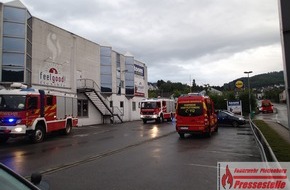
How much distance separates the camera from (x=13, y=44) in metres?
26.0

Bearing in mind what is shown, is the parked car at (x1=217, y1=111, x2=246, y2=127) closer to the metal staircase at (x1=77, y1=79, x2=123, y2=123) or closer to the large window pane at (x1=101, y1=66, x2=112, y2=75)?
the metal staircase at (x1=77, y1=79, x2=123, y2=123)

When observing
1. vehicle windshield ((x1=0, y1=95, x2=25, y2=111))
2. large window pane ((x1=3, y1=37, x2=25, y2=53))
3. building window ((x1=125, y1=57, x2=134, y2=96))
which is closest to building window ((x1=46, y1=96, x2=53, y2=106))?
vehicle windshield ((x1=0, y1=95, x2=25, y2=111))

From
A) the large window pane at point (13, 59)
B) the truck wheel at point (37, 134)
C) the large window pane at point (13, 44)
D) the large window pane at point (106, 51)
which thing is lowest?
the truck wheel at point (37, 134)

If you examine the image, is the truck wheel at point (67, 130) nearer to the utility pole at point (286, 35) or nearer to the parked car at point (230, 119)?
the parked car at point (230, 119)

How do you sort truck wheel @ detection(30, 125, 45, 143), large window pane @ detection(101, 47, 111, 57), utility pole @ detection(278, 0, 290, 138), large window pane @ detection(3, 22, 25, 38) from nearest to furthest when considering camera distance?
utility pole @ detection(278, 0, 290, 138), truck wheel @ detection(30, 125, 45, 143), large window pane @ detection(3, 22, 25, 38), large window pane @ detection(101, 47, 111, 57)

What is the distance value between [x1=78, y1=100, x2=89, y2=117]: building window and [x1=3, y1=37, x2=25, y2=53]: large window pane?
1108 centimetres

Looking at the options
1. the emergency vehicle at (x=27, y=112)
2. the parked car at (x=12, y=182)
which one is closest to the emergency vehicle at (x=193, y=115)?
the emergency vehicle at (x=27, y=112)

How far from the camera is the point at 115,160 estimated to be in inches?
465

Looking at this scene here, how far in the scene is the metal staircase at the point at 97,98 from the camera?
35938 millimetres

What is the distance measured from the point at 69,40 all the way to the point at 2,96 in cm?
1753

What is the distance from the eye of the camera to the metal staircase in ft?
118

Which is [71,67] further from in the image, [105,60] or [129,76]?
[129,76]

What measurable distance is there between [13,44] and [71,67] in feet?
30.1

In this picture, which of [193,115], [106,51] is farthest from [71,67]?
[193,115]
